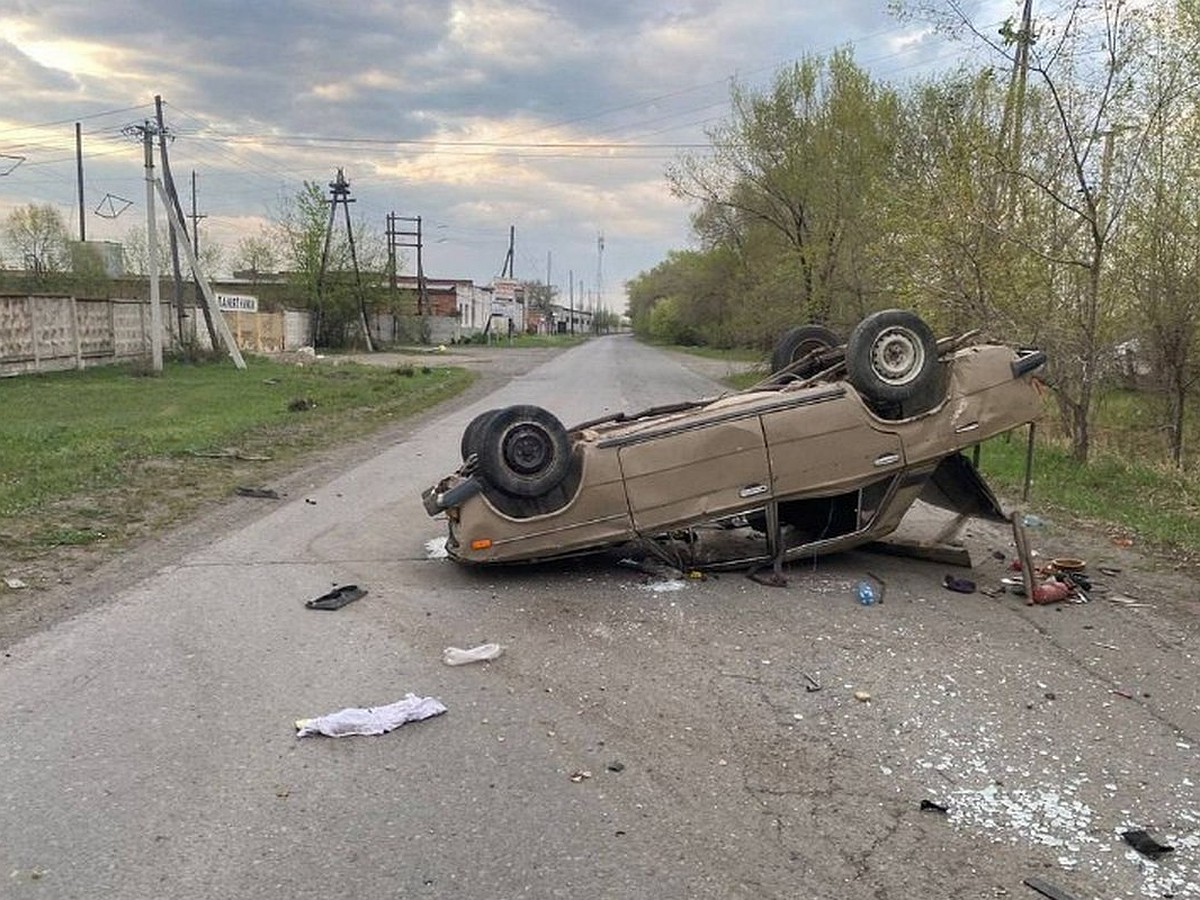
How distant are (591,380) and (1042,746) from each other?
24.8 metres

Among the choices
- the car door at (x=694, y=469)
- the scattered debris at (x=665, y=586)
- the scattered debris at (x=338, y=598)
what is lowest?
the scattered debris at (x=338, y=598)

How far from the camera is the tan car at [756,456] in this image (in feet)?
20.7

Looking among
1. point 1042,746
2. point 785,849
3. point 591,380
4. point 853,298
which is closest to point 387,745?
point 785,849

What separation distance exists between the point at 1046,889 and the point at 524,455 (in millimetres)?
4050

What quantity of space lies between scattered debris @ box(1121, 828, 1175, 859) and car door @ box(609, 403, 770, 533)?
3.30 m

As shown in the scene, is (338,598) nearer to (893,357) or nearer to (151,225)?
(893,357)

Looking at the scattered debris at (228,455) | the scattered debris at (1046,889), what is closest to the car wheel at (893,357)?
the scattered debris at (1046,889)

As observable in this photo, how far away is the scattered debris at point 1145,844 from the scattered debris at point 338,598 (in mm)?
4215

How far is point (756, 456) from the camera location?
6.34 metres

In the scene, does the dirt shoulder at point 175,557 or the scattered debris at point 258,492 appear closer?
the dirt shoulder at point 175,557

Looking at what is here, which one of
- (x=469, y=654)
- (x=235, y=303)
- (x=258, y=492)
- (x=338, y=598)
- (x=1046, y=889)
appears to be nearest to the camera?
(x=1046, y=889)

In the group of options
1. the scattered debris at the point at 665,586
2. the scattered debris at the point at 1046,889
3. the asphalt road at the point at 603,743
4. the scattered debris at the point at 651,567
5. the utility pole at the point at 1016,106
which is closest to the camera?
the scattered debris at the point at 1046,889

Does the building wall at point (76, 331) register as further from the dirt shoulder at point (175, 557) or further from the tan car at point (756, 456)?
the tan car at point (756, 456)

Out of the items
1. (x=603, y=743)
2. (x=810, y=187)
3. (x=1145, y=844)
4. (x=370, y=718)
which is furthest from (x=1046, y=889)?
(x=810, y=187)
